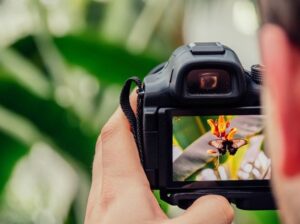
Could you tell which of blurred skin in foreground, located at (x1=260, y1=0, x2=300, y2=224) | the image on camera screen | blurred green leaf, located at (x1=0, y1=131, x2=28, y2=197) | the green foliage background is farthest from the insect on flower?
blurred green leaf, located at (x1=0, y1=131, x2=28, y2=197)

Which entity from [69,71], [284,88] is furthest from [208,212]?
[69,71]

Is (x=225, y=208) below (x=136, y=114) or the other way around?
below

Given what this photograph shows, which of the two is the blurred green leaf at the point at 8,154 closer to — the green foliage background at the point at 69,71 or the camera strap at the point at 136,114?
the green foliage background at the point at 69,71

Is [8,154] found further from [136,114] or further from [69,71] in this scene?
[136,114]

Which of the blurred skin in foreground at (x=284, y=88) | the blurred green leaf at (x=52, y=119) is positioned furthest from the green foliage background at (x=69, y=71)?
the blurred skin in foreground at (x=284, y=88)

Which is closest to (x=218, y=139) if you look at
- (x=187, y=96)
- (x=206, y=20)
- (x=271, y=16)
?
(x=187, y=96)

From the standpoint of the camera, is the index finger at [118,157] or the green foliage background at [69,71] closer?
the index finger at [118,157]

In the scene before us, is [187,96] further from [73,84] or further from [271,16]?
[73,84]

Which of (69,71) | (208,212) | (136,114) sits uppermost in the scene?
(69,71)
